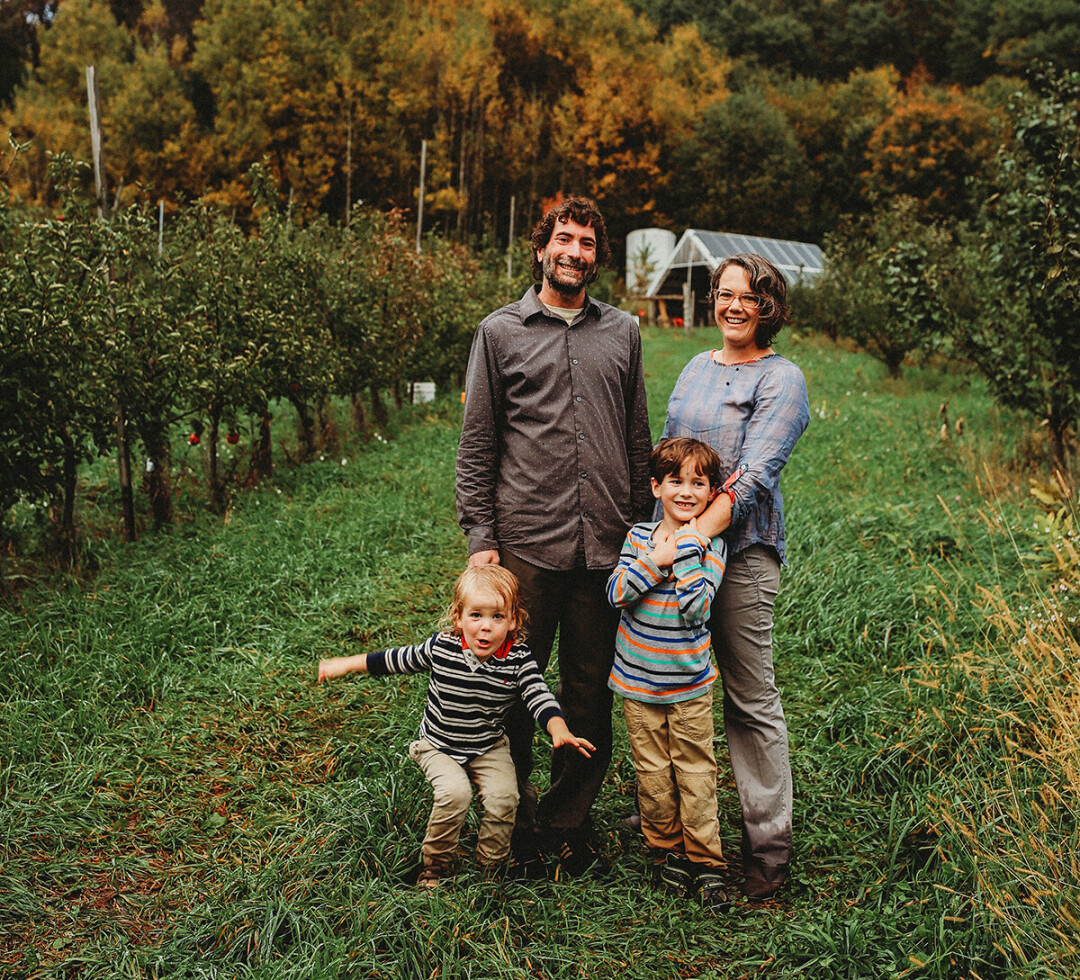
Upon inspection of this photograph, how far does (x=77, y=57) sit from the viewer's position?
27469 mm

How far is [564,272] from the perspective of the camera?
2.74 meters

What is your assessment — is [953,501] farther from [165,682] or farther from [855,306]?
[855,306]

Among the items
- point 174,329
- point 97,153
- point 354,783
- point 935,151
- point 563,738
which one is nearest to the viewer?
point 563,738

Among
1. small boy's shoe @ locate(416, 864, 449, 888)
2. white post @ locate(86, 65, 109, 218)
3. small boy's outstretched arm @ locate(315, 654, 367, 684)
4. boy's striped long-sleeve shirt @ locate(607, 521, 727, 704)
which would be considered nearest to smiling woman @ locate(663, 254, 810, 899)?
boy's striped long-sleeve shirt @ locate(607, 521, 727, 704)

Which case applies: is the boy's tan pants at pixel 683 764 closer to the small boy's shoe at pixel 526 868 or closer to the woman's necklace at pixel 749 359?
the small boy's shoe at pixel 526 868

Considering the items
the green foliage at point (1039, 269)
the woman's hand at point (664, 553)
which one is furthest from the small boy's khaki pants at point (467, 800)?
the green foliage at point (1039, 269)

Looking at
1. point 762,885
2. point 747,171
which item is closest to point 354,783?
point 762,885

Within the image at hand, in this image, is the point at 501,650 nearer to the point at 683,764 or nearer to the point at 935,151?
the point at 683,764

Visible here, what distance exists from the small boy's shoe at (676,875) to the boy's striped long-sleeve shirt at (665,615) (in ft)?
1.94

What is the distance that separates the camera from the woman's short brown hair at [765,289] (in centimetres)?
264

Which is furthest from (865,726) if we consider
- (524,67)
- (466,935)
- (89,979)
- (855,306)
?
(524,67)

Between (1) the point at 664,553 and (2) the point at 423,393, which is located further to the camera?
(2) the point at 423,393

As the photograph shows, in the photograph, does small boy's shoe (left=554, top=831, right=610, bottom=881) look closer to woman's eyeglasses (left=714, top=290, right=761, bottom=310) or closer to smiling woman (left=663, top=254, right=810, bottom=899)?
smiling woman (left=663, top=254, right=810, bottom=899)

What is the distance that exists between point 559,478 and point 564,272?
0.68 m
